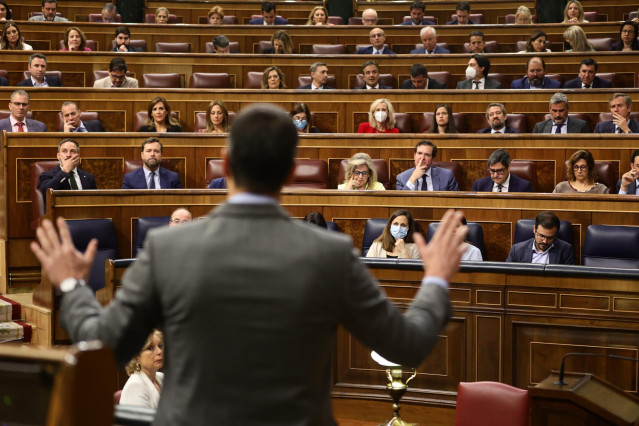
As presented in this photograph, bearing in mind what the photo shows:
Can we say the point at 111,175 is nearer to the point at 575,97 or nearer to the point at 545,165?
the point at 545,165

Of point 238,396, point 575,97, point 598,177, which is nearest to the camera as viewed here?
point 238,396

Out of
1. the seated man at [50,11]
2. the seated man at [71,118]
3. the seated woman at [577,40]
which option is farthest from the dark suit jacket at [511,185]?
the seated man at [50,11]

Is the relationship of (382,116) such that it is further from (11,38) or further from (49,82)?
(11,38)

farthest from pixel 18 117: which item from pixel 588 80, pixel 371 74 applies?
pixel 588 80

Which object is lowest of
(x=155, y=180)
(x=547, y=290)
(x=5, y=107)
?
(x=547, y=290)

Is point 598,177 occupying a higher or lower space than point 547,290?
higher

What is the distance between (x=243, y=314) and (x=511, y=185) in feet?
10.4

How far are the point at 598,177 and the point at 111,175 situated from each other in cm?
223

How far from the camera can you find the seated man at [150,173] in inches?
153

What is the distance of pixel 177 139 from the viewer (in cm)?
421

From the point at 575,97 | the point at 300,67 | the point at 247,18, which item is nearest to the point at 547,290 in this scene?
the point at 575,97

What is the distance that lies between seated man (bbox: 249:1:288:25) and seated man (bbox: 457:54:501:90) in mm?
1833

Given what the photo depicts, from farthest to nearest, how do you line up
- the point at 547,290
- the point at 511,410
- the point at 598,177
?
1. the point at 598,177
2. the point at 547,290
3. the point at 511,410

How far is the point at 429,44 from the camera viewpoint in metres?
5.61
